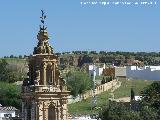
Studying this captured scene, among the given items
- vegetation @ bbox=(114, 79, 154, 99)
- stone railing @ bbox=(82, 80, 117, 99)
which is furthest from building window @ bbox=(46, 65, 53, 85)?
stone railing @ bbox=(82, 80, 117, 99)

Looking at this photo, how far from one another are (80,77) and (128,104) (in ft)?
90.5

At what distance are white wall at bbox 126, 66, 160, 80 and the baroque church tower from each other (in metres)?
115

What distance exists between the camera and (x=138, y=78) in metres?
154

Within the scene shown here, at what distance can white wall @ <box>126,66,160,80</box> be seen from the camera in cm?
14975

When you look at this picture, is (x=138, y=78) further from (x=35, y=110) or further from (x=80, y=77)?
(x=35, y=110)

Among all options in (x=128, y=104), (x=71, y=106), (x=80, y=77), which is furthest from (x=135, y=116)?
(x=80, y=77)

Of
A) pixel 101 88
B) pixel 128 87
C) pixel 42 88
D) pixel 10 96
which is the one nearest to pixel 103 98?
pixel 101 88

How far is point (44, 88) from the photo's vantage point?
1308 inches

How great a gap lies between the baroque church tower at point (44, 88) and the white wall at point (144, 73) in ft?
377

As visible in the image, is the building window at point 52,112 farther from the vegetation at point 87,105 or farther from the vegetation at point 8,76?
the vegetation at point 8,76

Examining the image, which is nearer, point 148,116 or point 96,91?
point 148,116

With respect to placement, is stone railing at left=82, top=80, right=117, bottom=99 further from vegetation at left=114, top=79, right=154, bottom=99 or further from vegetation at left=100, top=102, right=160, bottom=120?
vegetation at left=100, top=102, right=160, bottom=120

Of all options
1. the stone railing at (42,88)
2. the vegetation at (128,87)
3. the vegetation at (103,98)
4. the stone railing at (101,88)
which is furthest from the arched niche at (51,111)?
the stone railing at (101,88)

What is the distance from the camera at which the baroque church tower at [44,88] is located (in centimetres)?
3316
